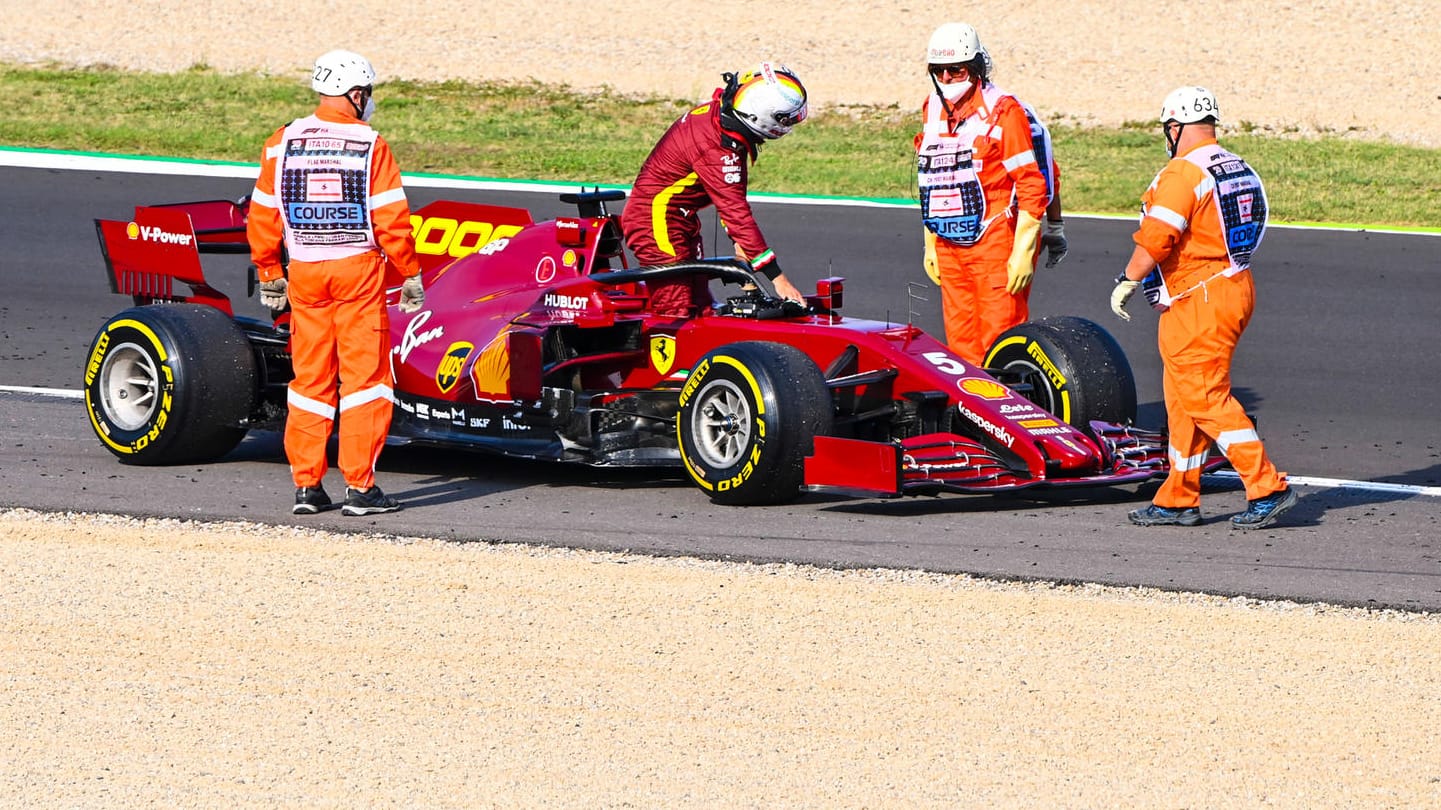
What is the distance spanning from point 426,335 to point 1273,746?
478 centimetres

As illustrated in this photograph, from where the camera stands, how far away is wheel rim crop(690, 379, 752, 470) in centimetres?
840

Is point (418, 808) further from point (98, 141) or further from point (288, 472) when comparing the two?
point (98, 141)

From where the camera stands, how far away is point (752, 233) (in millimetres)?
9148

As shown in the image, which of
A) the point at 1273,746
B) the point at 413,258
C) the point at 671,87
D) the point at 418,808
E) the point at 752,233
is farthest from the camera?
the point at 671,87

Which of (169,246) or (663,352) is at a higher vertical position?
(169,246)

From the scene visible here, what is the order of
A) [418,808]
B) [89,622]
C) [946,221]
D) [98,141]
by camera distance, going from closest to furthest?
[418,808] < [89,622] < [946,221] < [98,141]

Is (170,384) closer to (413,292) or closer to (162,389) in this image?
(162,389)

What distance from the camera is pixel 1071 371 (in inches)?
356

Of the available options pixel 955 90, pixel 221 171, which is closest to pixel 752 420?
pixel 955 90

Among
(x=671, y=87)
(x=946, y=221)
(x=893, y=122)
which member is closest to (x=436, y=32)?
(x=671, y=87)

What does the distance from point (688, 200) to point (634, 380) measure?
0.88 m

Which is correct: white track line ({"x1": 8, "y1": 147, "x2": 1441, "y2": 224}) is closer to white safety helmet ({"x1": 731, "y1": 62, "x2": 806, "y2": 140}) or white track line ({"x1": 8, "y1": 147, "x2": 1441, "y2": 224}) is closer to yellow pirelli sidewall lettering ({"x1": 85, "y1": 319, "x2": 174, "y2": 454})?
white safety helmet ({"x1": 731, "y1": 62, "x2": 806, "y2": 140})

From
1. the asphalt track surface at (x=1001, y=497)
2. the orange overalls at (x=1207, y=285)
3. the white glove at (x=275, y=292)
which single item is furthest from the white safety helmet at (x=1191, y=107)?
the white glove at (x=275, y=292)

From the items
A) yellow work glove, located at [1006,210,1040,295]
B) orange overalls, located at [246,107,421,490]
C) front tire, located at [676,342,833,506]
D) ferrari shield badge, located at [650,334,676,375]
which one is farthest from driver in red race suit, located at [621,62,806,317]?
orange overalls, located at [246,107,421,490]
